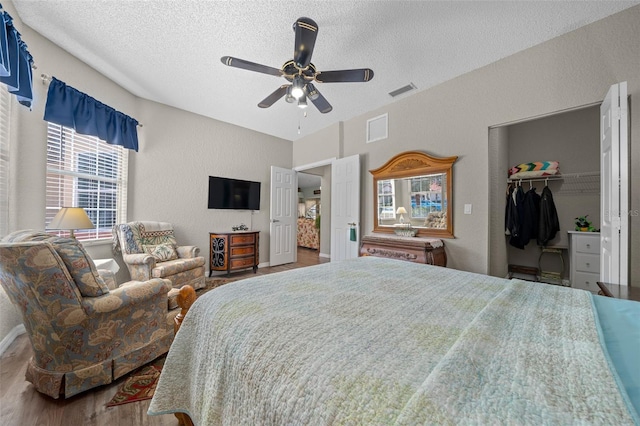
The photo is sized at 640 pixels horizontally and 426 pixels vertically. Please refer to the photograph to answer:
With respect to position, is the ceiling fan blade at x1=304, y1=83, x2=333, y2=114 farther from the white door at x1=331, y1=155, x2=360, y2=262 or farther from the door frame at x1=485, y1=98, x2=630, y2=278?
the door frame at x1=485, y1=98, x2=630, y2=278

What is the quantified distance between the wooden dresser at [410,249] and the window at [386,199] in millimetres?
570

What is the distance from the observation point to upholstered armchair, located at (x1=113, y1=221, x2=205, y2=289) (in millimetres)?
2818

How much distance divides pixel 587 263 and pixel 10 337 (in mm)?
5793

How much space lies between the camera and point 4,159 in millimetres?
1960

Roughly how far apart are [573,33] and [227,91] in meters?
3.74

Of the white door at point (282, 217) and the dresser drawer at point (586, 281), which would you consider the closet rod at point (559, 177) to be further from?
the white door at point (282, 217)

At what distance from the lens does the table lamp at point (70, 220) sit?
2.20 meters

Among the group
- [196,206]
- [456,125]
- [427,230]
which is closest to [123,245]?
[196,206]

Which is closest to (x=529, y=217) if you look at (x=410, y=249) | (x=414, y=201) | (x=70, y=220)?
(x=414, y=201)

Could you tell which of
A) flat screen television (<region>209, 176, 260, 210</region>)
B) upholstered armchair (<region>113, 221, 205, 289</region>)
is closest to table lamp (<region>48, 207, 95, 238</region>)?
upholstered armchair (<region>113, 221, 205, 289</region>)

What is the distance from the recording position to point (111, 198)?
3.25 m

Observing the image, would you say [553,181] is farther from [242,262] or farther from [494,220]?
[242,262]

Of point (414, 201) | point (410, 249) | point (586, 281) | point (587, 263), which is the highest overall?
point (414, 201)

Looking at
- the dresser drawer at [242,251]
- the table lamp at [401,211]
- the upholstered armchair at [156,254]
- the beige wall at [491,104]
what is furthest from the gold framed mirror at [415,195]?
the upholstered armchair at [156,254]
